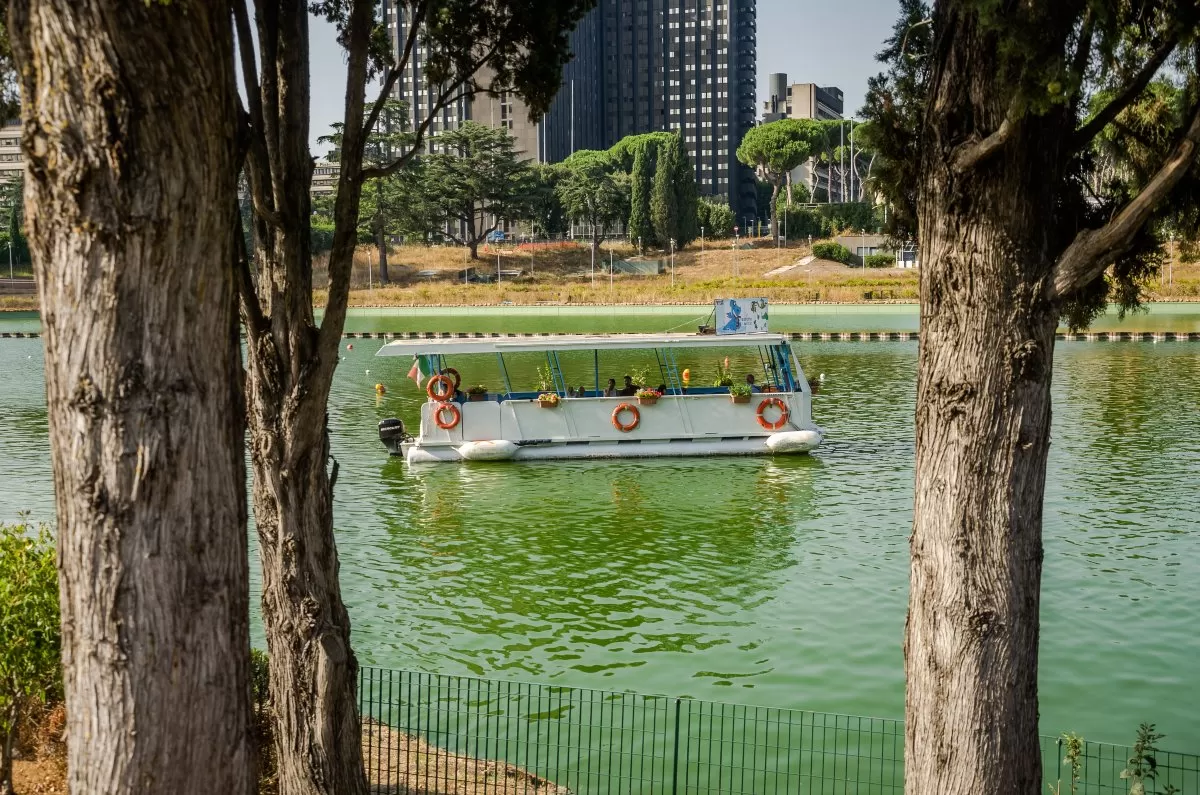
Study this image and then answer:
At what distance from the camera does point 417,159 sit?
3880 inches

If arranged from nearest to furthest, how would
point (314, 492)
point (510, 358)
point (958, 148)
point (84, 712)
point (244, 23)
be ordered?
point (84, 712), point (958, 148), point (244, 23), point (314, 492), point (510, 358)

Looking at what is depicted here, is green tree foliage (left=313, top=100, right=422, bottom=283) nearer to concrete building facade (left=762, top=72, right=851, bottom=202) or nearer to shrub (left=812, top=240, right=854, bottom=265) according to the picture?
shrub (left=812, top=240, right=854, bottom=265)

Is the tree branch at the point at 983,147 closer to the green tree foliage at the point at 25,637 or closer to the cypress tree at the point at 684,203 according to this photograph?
the green tree foliage at the point at 25,637

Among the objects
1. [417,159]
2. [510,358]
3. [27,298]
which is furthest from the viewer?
[417,159]

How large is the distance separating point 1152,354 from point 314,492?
47658 mm

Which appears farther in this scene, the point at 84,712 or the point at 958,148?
the point at 958,148

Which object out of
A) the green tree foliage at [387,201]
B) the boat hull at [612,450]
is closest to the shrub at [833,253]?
the green tree foliage at [387,201]

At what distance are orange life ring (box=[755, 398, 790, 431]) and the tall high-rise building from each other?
149575 mm

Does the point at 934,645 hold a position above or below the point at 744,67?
below

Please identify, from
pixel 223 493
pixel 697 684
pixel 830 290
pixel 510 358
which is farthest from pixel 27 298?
pixel 223 493

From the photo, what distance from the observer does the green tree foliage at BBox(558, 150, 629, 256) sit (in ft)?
376

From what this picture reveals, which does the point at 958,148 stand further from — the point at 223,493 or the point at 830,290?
the point at 830,290

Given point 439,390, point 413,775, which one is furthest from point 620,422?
point 413,775

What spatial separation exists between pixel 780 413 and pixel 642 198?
9045cm
